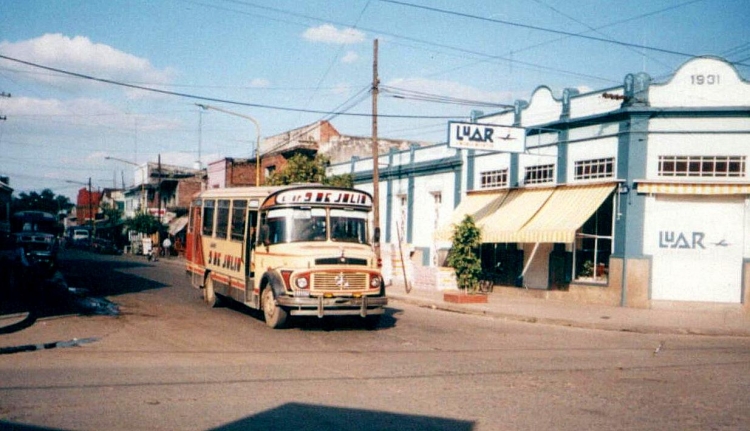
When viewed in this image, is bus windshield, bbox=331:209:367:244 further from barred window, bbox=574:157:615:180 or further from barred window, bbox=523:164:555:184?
barred window, bbox=523:164:555:184

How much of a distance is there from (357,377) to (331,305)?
4.00 m

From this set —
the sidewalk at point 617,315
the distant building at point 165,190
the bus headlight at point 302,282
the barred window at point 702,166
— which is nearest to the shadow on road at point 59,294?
the bus headlight at point 302,282

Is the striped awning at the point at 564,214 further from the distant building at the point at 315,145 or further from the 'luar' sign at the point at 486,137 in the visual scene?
the distant building at the point at 315,145

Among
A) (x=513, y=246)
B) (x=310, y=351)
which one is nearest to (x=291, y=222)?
(x=310, y=351)

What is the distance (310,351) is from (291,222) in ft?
11.1

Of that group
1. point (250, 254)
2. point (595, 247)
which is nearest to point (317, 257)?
point (250, 254)

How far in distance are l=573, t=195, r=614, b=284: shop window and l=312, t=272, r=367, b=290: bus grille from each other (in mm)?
10581

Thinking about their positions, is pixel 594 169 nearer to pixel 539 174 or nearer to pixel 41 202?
pixel 539 174

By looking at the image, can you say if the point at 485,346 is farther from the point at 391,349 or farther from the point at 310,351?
the point at 310,351

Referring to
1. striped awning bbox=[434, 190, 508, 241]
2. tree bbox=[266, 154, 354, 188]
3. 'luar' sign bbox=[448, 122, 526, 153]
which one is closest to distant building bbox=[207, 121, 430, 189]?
tree bbox=[266, 154, 354, 188]

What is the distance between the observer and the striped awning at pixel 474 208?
80.8 feet

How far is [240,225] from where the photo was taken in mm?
15805

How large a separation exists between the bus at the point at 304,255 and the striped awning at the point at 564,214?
7.99 meters

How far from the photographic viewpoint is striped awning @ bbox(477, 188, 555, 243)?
22266mm
